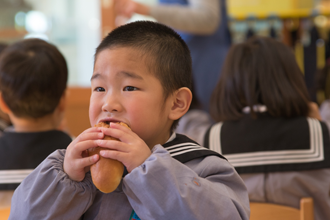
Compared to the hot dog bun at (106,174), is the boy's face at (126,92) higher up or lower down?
higher up

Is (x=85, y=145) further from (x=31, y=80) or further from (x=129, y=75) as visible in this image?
(x=31, y=80)

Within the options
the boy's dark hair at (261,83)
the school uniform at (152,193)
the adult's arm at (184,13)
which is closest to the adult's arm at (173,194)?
the school uniform at (152,193)

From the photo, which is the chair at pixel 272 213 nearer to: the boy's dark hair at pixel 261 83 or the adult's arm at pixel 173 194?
the adult's arm at pixel 173 194

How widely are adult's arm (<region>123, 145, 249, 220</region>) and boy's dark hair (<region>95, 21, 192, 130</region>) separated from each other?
193mm

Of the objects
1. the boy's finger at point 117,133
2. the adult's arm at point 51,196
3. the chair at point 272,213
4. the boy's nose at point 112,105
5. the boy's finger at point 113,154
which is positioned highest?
the boy's nose at point 112,105

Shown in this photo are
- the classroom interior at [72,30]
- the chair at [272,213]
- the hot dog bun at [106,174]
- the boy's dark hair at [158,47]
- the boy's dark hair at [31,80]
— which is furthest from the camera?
the classroom interior at [72,30]

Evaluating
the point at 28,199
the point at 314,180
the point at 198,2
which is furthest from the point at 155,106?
the point at 198,2

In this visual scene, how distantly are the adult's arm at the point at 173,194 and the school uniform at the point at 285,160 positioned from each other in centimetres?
55

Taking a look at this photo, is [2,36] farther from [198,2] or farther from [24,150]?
[24,150]

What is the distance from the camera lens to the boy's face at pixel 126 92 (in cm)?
79

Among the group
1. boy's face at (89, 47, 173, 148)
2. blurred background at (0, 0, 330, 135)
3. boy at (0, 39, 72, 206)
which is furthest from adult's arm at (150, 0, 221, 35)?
boy's face at (89, 47, 173, 148)

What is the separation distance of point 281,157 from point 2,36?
272 cm

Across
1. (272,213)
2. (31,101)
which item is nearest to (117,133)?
(272,213)

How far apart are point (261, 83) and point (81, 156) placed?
895 mm
